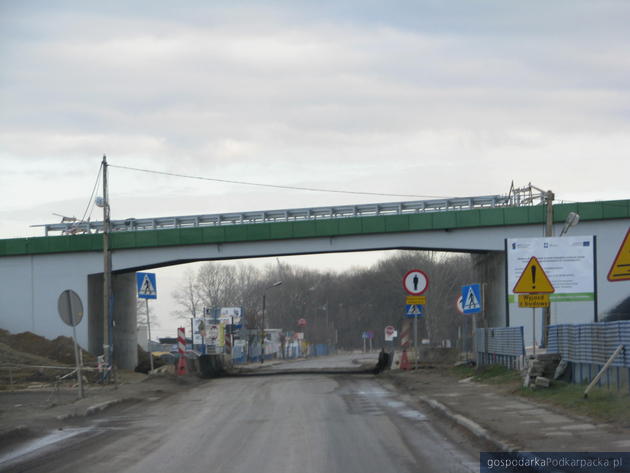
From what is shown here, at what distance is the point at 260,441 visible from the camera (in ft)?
39.2

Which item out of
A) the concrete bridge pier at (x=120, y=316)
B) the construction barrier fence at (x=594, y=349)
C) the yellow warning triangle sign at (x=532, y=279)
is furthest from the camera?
the concrete bridge pier at (x=120, y=316)

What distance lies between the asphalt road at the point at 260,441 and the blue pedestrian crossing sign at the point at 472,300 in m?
7.88

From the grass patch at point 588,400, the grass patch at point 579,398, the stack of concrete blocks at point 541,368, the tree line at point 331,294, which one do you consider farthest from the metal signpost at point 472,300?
the tree line at point 331,294

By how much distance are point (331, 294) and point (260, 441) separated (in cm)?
13077

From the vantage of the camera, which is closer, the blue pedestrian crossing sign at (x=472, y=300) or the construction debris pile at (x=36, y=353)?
the blue pedestrian crossing sign at (x=472, y=300)

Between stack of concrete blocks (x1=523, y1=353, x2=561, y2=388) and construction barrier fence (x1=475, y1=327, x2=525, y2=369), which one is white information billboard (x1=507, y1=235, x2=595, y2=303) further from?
stack of concrete blocks (x1=523, y1=353, x2=561, y2=388)

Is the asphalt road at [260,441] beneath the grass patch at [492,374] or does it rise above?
above

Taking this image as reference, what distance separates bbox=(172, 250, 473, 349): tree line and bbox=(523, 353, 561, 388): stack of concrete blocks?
301 ft

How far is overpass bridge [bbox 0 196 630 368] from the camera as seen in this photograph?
35812mm

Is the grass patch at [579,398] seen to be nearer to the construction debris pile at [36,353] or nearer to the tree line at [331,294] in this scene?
the construction debris pile at [36,353]

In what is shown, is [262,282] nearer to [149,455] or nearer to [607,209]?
[607,209]

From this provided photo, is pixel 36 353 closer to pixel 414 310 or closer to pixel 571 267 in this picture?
pixel 414 310

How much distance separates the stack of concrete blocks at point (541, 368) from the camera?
18.0 meters

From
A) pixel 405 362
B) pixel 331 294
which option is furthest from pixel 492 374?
pixel 331 294
